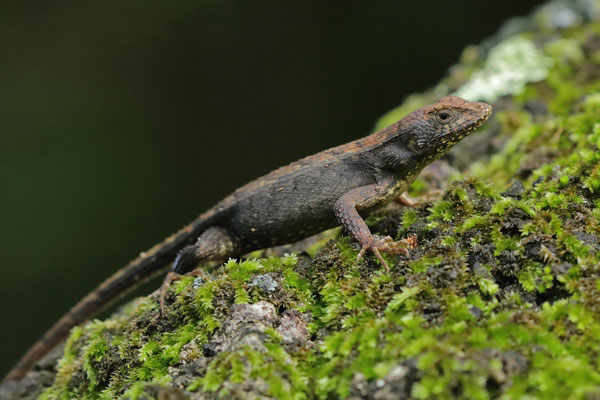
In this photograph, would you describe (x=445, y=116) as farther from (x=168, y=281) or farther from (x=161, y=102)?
(x=161, y=102)

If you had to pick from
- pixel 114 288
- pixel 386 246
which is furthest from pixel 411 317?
pixel 114 288


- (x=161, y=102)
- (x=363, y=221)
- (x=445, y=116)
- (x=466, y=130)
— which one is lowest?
(x=363, y=221)

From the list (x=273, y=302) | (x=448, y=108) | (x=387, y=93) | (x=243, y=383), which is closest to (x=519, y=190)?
(x=448, y=108)

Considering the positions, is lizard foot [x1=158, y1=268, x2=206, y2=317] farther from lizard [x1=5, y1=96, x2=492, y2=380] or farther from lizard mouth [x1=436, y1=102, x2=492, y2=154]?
lizard mouth [x1=436, y1=102, x2=492, y2=154]

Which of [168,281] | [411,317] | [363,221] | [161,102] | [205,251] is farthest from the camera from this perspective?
[161,102]

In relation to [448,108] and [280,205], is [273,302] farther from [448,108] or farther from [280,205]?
[448,108]

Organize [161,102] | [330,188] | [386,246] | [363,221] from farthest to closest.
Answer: [161,102]
[330,188]
[363,221]
[386,246]
